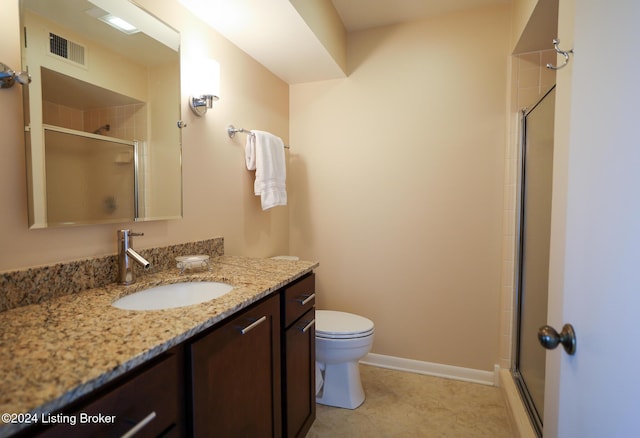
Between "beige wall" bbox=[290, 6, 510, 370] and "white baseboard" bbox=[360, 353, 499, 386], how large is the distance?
43 millimetres

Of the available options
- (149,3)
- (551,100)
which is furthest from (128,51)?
(551,100)

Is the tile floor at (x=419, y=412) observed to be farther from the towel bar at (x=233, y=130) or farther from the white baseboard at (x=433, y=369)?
the towel bar at (x=233, y=130)

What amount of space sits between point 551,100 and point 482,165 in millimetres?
621

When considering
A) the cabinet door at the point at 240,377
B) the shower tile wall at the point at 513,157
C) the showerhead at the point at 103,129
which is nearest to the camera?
the cabinet door at the point at 240,377

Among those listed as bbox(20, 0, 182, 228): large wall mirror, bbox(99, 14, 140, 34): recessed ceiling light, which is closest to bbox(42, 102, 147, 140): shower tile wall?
bbox(20, 0, 182, 228): large wall mirror

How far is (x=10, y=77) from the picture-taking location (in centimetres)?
91

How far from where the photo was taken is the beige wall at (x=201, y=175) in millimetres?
925

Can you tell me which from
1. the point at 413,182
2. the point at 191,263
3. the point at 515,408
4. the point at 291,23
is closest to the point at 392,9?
the point at 291,23

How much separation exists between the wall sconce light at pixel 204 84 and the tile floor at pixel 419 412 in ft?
Answer: 5.65

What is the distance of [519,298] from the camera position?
6.42 feet

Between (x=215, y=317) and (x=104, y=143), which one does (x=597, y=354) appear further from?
(x=104, y=143)

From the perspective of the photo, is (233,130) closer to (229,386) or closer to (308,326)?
(308,326)

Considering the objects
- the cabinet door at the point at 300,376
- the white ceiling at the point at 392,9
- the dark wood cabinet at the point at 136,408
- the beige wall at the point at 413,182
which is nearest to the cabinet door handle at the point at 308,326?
the cabinet door at the point at 300,376

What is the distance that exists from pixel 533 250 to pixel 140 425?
1849 mm
